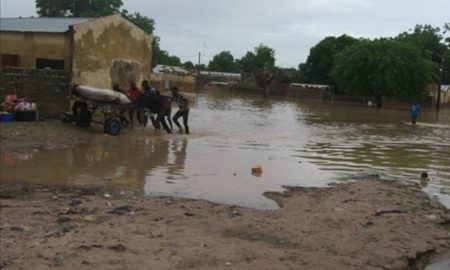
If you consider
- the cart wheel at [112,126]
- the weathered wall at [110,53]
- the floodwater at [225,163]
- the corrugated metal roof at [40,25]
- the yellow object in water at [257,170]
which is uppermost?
the corrugated metal roof at [40,25]

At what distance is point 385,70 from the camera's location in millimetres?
56250

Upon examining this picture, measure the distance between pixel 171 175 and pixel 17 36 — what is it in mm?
13365

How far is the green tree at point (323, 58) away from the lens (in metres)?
79.8

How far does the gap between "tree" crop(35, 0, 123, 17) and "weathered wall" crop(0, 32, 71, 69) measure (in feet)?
148

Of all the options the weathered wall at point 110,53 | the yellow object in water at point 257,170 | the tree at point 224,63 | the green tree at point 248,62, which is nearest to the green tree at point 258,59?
the green tree at point 248,62

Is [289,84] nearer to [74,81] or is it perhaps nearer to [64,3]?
[64,3]

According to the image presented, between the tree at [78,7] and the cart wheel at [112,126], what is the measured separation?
2004 inches

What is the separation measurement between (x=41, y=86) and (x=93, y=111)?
1895mm

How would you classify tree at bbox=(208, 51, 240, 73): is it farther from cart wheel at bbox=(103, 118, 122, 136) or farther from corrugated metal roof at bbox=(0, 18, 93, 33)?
cart wheel at bbox=(103, 118, 122, 136)

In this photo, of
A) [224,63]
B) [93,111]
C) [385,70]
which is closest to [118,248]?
[93,111]

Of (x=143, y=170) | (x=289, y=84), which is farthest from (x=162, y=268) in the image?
(x=289, y=84)

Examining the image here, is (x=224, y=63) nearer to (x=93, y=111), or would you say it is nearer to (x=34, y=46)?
(x=34, y=46)

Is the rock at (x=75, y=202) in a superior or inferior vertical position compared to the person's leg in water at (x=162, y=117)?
inferior

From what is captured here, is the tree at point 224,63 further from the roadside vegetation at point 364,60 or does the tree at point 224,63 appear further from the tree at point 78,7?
the tree at point 78,7
